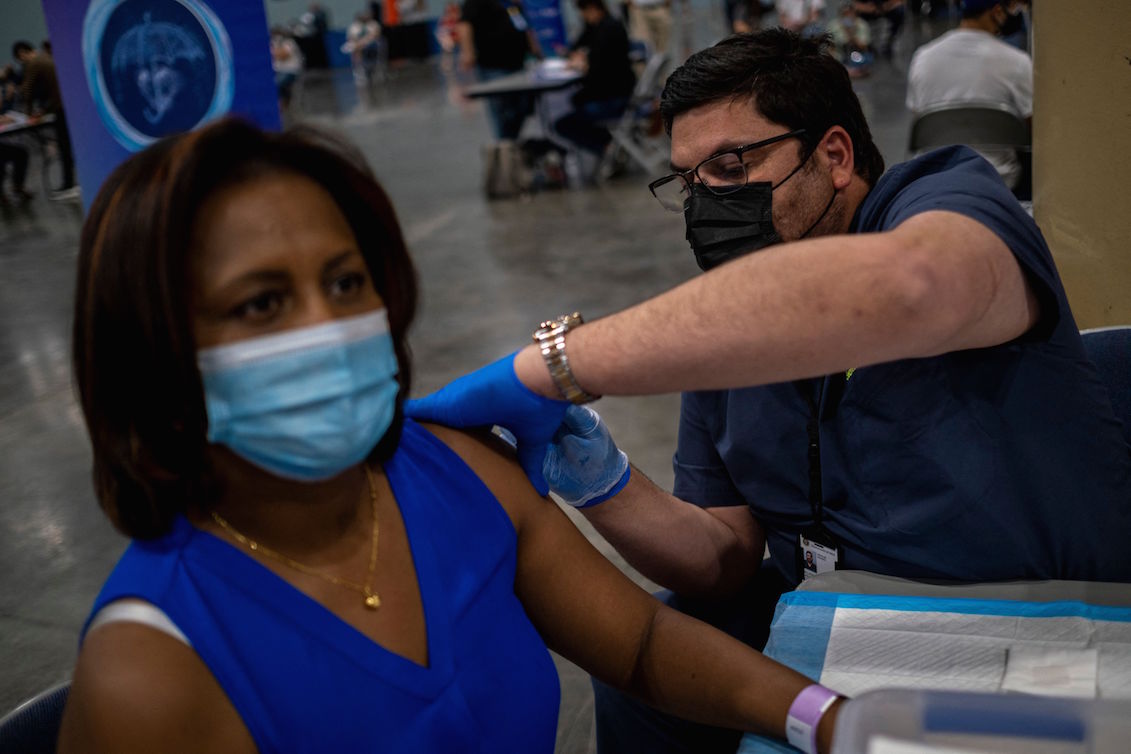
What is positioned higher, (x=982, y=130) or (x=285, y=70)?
(x=982, y=130)

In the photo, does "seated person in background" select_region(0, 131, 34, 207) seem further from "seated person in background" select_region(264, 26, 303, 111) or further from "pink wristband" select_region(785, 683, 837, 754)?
"pink wristband" select_region(785, 683, 837, 754)

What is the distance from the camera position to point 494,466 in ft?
4.41

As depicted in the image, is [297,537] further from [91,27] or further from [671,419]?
[671,419]

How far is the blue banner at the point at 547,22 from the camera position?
1287 centimetres

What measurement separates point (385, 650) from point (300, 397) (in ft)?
0.94

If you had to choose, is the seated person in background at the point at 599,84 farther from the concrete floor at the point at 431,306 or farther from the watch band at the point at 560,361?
the watch band at the point at 560,361

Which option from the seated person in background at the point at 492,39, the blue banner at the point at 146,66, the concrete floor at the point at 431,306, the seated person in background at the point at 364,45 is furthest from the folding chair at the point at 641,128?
the seated person in background at the point at 364,45

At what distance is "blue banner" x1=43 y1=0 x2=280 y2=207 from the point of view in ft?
10.9

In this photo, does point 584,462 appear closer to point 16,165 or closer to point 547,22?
point 16,165

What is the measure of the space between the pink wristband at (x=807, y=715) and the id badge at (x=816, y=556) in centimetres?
40

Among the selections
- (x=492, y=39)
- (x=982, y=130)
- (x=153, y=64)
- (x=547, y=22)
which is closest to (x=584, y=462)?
(x=153, y=64)

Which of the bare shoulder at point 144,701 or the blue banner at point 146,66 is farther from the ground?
the blue banner at point 146,66

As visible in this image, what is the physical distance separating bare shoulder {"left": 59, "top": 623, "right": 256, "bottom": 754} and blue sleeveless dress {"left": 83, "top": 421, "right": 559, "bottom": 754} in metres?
0.01

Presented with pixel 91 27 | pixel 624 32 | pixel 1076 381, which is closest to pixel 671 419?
pixel 91 27
